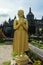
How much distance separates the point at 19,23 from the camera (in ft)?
27.7

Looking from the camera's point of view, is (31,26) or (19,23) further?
(31,26)

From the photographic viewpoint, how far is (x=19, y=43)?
842 centimetres

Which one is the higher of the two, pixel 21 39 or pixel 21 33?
pixel 21 33

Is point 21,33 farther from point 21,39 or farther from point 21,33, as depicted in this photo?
point 21,39

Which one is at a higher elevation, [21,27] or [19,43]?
[21,27]

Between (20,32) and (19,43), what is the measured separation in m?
0.40

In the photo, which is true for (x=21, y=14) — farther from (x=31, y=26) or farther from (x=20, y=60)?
(x=31, y=26)

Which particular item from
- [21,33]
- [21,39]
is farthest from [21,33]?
[21,39]

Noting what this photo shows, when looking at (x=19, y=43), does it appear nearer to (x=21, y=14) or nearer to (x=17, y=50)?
(x=17, y=50)

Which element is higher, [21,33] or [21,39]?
[21,33]

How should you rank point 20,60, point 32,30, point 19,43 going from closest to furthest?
point 20,60 < point 19,43 < point 32,30

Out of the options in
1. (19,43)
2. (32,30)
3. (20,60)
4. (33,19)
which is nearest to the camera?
(20,60)

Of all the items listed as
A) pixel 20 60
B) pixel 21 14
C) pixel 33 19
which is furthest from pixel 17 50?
pixel 33 19

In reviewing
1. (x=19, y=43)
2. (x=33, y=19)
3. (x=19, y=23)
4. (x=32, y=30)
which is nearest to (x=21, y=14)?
(x=19, y=23)
